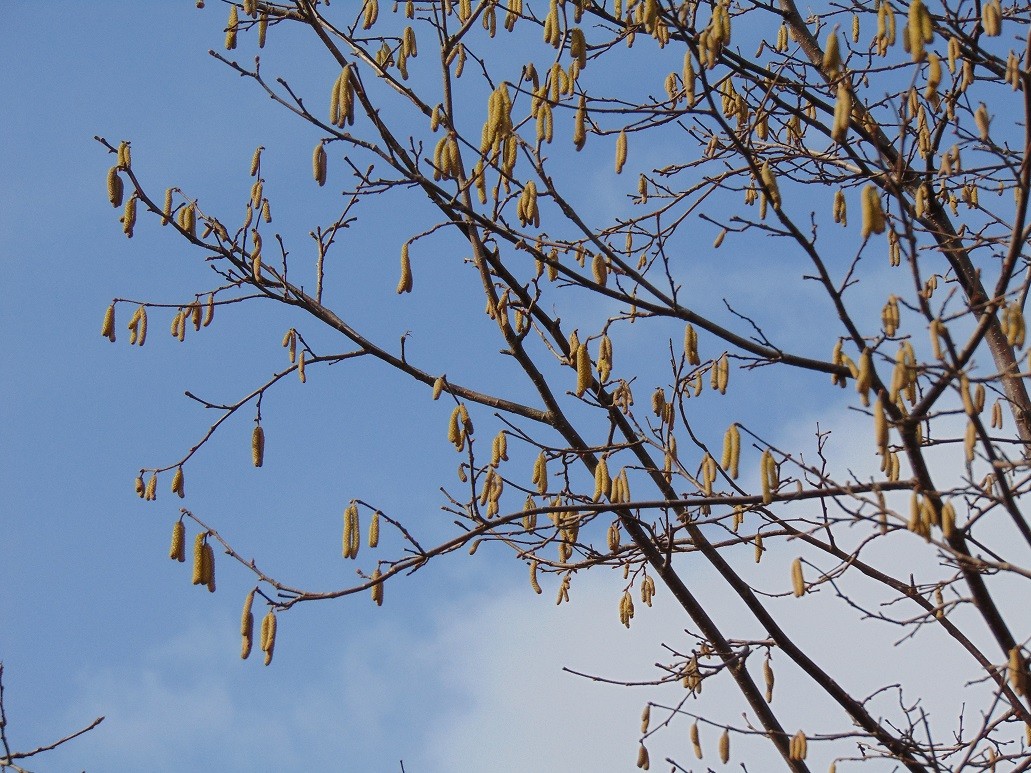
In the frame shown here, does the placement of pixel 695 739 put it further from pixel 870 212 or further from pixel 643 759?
pixel 870 212

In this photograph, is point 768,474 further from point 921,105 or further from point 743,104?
point 921,105

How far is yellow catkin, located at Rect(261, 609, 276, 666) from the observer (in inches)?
175

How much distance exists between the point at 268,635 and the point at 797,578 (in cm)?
203

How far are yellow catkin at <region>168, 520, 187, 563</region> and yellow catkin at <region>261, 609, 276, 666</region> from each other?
47cm

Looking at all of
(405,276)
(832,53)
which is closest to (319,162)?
(405,276)

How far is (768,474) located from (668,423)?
106 centimetres

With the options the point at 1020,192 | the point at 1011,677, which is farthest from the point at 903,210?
the point at 1011,677

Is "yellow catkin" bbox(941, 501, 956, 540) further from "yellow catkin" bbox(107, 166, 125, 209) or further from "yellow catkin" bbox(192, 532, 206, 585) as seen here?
"yellow catkin" bbox(107, 166, 125, 209)

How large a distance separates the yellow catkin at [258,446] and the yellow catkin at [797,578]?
8.17 feet

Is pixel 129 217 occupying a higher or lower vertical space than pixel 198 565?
higher

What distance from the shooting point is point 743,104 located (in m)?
6.07

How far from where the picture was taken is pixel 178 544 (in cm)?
465

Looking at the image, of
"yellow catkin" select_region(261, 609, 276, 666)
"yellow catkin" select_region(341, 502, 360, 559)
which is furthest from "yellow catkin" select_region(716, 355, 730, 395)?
"yellow catkin" select_region(261, 609, 276, 666)

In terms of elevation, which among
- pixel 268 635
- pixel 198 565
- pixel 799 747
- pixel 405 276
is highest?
pixel 405 276
